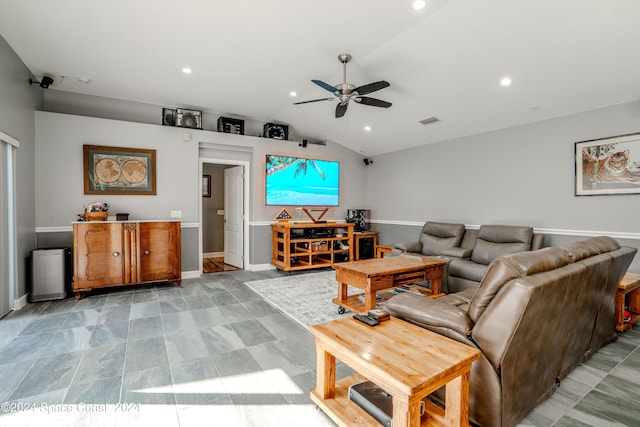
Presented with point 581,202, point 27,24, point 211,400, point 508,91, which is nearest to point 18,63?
point 27,24

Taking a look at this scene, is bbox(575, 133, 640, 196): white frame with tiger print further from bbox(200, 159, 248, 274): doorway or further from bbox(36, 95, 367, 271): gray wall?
bbox(200, 159, 248, 274): doorway

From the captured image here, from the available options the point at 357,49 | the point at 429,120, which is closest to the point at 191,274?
the point at 357,49

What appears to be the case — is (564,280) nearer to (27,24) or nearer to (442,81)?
(442,81)

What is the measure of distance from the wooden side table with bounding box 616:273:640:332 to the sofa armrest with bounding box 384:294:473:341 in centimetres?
218

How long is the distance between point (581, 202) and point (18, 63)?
7048 millimetres

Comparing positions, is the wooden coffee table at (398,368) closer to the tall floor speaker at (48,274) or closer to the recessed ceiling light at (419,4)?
the recessed ceiling light at (419,4)

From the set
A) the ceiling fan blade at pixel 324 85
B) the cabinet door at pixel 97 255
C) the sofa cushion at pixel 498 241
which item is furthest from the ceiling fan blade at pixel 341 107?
the cabinet door at pixel 97 255

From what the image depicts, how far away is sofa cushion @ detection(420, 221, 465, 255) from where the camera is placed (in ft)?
16.0

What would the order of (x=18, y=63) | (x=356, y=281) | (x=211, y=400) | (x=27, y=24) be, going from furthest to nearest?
(x=18, y=63), (x=356, y=281), (x=27, y=24), (x=211, y=400)

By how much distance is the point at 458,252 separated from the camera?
4.55 m

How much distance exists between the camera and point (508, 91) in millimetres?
3736

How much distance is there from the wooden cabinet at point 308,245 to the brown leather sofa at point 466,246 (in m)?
1.29

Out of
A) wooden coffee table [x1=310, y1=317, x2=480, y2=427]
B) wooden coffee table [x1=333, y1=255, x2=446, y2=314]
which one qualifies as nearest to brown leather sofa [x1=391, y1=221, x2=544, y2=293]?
wooden coffee table [x1=333, y1=255, x2=446, y2=314]

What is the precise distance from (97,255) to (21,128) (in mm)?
1750
